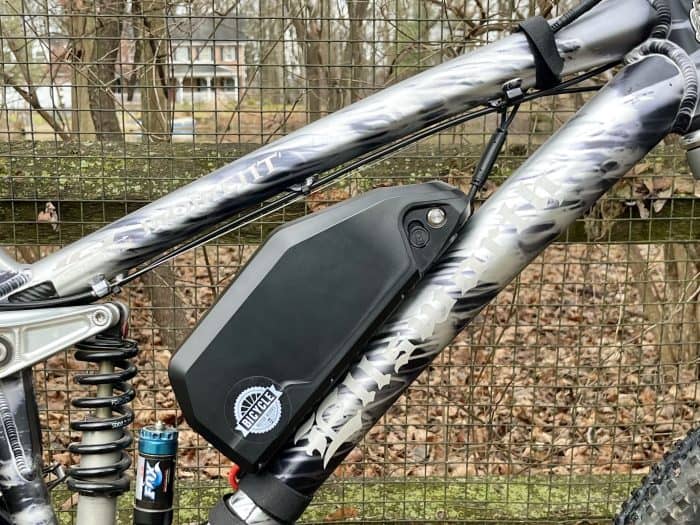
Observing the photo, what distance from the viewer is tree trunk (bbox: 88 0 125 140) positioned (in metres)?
2.41

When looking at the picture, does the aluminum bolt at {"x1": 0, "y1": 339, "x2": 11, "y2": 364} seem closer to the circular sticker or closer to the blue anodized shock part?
the blue anodized shock part

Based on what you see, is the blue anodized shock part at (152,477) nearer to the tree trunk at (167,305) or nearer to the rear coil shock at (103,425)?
the rear coil shock at (103,425)

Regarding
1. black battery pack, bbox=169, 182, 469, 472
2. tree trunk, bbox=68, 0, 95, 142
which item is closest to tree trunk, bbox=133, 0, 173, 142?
tree trunk, bbox=68, 0, 95, 142

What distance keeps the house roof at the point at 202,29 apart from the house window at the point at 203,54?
0.04m

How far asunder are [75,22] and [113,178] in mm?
696

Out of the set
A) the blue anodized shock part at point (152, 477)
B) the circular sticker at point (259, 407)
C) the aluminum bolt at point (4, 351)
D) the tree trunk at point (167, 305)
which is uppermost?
the aluminum bolt at point (4, 351)

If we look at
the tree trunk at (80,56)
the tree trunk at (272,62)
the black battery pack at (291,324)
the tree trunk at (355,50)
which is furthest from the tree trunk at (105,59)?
the black battery pack at (291,324)

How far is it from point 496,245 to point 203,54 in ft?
6.15

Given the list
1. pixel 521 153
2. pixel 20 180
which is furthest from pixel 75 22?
pixel 521 153

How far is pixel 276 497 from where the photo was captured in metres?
0.94

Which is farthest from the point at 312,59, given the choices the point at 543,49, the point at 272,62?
the point at 543,49

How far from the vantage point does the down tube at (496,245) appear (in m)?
0.93

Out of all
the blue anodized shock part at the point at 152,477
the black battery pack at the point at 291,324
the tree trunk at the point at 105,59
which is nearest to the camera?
the black battery pack at the point at 291,324

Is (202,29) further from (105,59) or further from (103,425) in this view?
(103,425)
